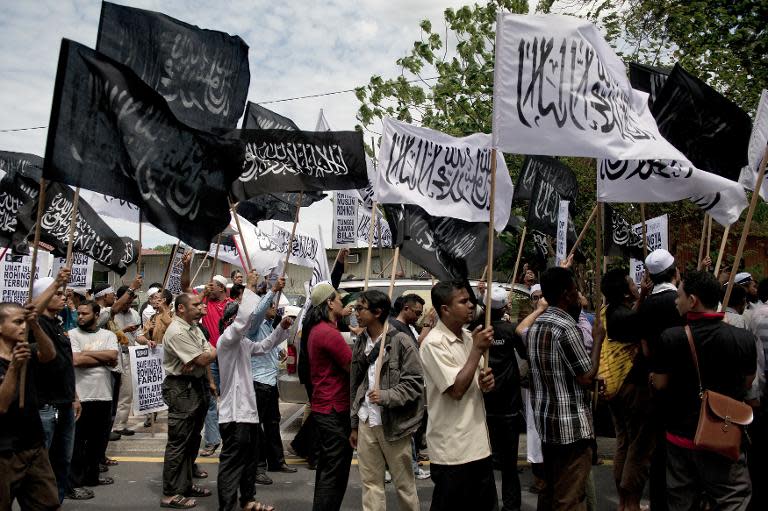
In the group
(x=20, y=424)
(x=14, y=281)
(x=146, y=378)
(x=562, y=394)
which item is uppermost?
(x=14, y=281)

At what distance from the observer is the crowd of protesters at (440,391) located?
13.8 ft

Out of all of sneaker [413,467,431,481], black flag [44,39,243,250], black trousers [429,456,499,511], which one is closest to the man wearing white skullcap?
black trousers [429,456,499,511]

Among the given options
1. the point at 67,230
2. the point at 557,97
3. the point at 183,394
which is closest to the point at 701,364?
the point at 557,97

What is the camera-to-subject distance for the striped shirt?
436 centimetres

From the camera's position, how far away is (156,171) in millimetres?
4484

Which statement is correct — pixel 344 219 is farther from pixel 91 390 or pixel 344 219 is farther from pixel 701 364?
pixel 701 364

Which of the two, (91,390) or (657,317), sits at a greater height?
(657,317)

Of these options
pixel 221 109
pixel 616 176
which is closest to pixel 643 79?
pixel 616 176

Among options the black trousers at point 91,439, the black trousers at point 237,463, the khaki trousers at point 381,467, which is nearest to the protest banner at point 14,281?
the black trousers at point 91,439

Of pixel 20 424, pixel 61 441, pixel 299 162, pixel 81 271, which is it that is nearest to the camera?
pixel 20 424

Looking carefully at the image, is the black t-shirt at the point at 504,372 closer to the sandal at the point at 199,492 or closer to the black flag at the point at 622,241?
the sandal at the point at 199,492

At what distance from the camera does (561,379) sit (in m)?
4.43

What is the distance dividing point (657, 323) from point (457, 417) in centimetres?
179

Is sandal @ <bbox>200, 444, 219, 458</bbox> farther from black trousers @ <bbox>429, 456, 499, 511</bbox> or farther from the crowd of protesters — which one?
black trousers @ <bbox>429, 456, 499, 511</bbox>
